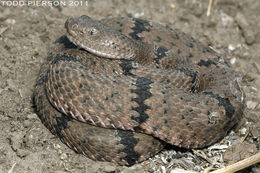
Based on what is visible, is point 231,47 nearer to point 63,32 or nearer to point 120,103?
point 63,32

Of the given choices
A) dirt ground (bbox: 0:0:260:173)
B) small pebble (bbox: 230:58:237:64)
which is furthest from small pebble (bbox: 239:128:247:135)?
small pebble (bbox: 230:58:237:64)

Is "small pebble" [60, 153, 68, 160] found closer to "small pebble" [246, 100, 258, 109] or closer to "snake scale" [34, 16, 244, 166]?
"snake scale" [34, 16, 244, 166]

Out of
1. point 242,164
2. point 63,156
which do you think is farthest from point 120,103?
point 242,164

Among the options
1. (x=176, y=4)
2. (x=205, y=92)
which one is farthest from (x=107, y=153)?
(x=176, y=4)

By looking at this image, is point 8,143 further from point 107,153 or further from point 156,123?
point 156,123

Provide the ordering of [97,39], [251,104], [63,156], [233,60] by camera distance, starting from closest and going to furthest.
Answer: [63,156] → [97,39] → [251,104] → [233,60]

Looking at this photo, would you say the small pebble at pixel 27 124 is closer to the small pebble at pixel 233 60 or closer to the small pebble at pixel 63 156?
the small pebble at pixel 63 156
